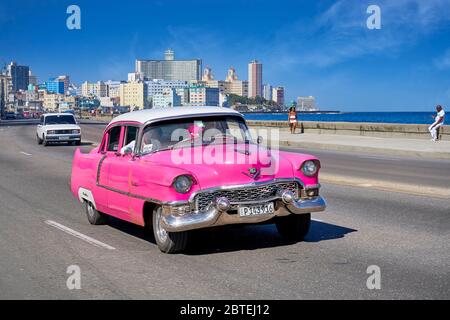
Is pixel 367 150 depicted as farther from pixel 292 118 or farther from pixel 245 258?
pixel 245 258

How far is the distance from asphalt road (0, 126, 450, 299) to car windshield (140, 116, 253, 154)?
1253mm

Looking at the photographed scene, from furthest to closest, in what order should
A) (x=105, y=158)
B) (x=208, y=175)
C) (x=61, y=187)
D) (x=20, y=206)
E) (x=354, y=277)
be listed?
(x=61, y=187), (x=20, y=206), (x=105, y=158), (x=208, y=175), (x=354, y=277)

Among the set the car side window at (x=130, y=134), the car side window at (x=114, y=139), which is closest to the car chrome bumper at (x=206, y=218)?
the car side window at (x=130, y=134)

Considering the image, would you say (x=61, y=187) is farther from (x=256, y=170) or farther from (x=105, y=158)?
(x=256, y=170)

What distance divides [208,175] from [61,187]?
327 inches

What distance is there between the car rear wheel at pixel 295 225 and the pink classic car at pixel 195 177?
0.04 feet

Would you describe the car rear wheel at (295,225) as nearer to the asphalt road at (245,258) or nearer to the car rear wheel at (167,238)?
the asphalt road at (245,258)

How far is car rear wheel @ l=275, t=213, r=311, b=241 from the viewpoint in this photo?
8578 mm

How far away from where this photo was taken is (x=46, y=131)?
33.0 m

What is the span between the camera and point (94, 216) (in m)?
10.2

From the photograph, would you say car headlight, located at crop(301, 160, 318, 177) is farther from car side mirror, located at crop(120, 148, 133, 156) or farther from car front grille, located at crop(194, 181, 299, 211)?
car side mirror, located at crop(120, 148, 133, 156)

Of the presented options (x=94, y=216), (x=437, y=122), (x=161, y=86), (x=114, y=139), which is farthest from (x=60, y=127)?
(x=161, y=86)

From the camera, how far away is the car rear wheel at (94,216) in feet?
33.3
